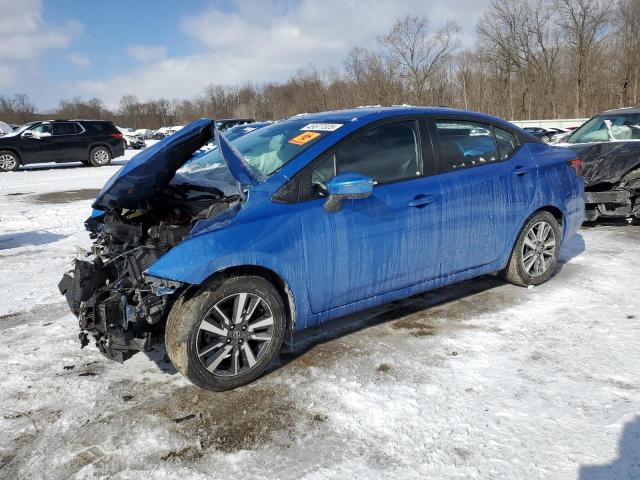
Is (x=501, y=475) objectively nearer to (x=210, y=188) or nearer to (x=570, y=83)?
(x=210, y=188)

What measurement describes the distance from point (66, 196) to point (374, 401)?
1104 centimetres

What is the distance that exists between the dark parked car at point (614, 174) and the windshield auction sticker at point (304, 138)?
5174mm

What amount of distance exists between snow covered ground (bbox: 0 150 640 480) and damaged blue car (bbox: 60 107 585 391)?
319 mm

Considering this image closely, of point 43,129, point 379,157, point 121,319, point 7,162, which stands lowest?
point 121,319

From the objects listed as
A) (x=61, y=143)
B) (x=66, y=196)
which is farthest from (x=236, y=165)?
(x=61, y=143)

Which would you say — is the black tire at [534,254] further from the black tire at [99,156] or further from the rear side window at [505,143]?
the black tire at [99,156]

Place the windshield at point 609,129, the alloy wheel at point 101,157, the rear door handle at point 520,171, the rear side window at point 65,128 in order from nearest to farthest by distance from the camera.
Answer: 1. the rear door handle at point 520,171
2. the windshield at point 609,129
3. the rear side window at point 65,128
4. the alloy wheel at point 101,157

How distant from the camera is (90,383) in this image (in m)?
3.42

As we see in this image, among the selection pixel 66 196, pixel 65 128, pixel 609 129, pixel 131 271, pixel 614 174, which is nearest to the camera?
pixel 131 271

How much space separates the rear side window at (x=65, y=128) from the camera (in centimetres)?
1848

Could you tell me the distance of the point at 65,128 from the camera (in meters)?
18.7

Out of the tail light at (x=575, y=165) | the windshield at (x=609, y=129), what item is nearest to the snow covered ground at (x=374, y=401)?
the tail light at (x=575, y=165)

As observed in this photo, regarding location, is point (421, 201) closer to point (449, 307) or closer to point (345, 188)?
point (345, 188)

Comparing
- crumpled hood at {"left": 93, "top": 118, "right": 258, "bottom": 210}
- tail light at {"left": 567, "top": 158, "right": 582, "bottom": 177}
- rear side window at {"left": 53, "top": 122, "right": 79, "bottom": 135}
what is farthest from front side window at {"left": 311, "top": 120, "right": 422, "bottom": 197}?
rear side window at {"left": 53, "top": 122, "right": 79, "bottom": 135}
